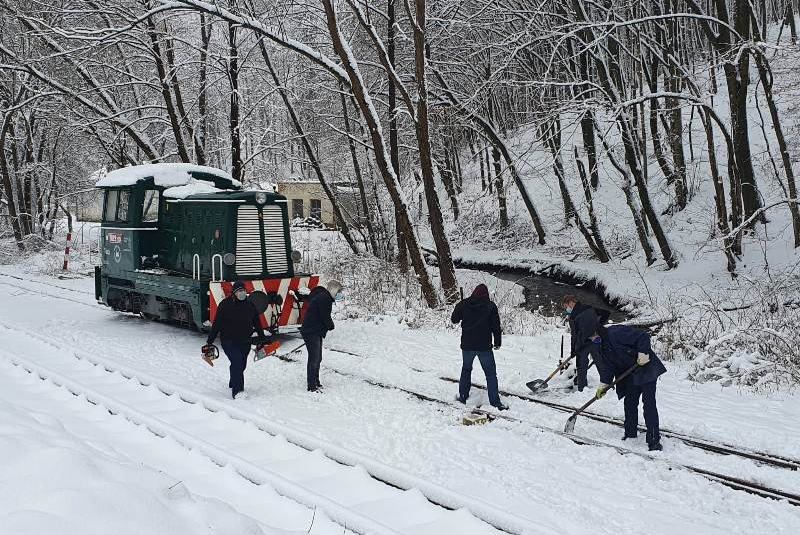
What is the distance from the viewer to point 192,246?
12.9 meters

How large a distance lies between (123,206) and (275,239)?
12.8 feet

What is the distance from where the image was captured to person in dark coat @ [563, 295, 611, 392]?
336 inches

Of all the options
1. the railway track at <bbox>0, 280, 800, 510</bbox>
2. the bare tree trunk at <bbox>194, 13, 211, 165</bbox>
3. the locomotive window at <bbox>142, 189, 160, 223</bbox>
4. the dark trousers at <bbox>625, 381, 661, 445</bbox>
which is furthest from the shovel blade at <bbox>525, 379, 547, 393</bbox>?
the bare tree trunk at <bbox>194, 13, 211, 165</bbox>

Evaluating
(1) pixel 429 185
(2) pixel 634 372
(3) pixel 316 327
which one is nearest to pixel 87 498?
(2) pixel 634 372

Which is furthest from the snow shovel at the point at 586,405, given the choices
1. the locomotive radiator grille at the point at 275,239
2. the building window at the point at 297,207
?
the building window at the point at 297,207

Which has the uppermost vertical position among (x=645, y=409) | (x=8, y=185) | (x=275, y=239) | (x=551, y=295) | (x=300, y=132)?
(x=300, y=132)

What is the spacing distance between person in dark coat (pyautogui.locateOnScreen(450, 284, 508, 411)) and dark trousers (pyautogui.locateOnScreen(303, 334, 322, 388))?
206 cm

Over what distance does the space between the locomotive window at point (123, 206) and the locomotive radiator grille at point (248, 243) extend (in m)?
3.28

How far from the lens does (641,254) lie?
22484 millimetres

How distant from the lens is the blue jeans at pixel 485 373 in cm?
820

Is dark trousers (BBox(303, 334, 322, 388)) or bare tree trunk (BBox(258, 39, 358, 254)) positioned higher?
bare tree trunk (BBox(258, 39, 358, 254))

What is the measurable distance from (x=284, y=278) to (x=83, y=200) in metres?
40.1

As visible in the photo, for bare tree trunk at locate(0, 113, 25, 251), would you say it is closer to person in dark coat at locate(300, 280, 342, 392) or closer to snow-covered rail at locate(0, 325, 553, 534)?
snow-covered rail at locate(0, 325, 553, 534)

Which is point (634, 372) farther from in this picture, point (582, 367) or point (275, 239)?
point (275, 239)
